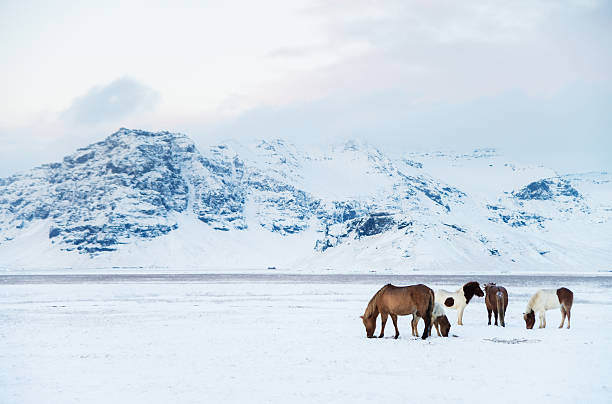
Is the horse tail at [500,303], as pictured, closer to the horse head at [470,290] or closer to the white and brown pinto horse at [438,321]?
the horse head at [470,290]

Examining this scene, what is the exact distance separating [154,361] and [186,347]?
294 centimetres

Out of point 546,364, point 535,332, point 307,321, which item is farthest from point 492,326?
point 546,364

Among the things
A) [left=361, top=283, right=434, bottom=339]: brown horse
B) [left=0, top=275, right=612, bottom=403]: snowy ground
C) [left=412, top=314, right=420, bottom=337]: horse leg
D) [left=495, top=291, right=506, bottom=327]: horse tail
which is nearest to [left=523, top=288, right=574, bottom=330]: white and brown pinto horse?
[left=0, top=275, right=612, bottom=403]: snowy ground

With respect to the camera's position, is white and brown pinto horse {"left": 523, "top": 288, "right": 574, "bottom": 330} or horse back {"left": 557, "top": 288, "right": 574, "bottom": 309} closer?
white and brown pinto horse {"left": 523, "top": 288, "right": 574, "bottom": 330}

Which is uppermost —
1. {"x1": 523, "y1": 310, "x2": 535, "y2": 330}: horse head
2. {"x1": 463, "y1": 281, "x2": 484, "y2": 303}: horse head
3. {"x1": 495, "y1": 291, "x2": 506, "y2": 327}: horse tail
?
{"x1": 463, "y1": 281, "x2": 484, "y2": 303}: horse head

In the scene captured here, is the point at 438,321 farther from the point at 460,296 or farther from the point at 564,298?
the point at 564,298

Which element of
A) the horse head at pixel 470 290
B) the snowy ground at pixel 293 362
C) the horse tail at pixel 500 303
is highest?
the horse head at pixel 470 290

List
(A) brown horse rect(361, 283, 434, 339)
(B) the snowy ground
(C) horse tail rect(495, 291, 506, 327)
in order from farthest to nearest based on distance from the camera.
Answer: (C) horse tail rect(495, 291, 506, 327) < (A) brown horse rect(361, 283, 434, 339) < (B) the snowy ground

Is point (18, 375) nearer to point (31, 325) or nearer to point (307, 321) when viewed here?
point (31, 325)

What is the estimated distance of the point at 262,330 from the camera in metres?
27.2

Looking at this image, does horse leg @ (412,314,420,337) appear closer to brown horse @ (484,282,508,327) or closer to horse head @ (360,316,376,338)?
horse head @ (360,316,376,338)

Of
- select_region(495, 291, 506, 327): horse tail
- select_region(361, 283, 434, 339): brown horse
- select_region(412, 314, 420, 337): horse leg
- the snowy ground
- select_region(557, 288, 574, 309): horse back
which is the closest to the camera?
the snowy ground

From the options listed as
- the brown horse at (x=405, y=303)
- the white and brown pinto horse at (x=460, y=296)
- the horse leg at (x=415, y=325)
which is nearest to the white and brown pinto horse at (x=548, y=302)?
the white and brown pinto horse at (x=460, y=296)

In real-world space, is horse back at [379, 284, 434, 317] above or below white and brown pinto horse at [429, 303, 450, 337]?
above
